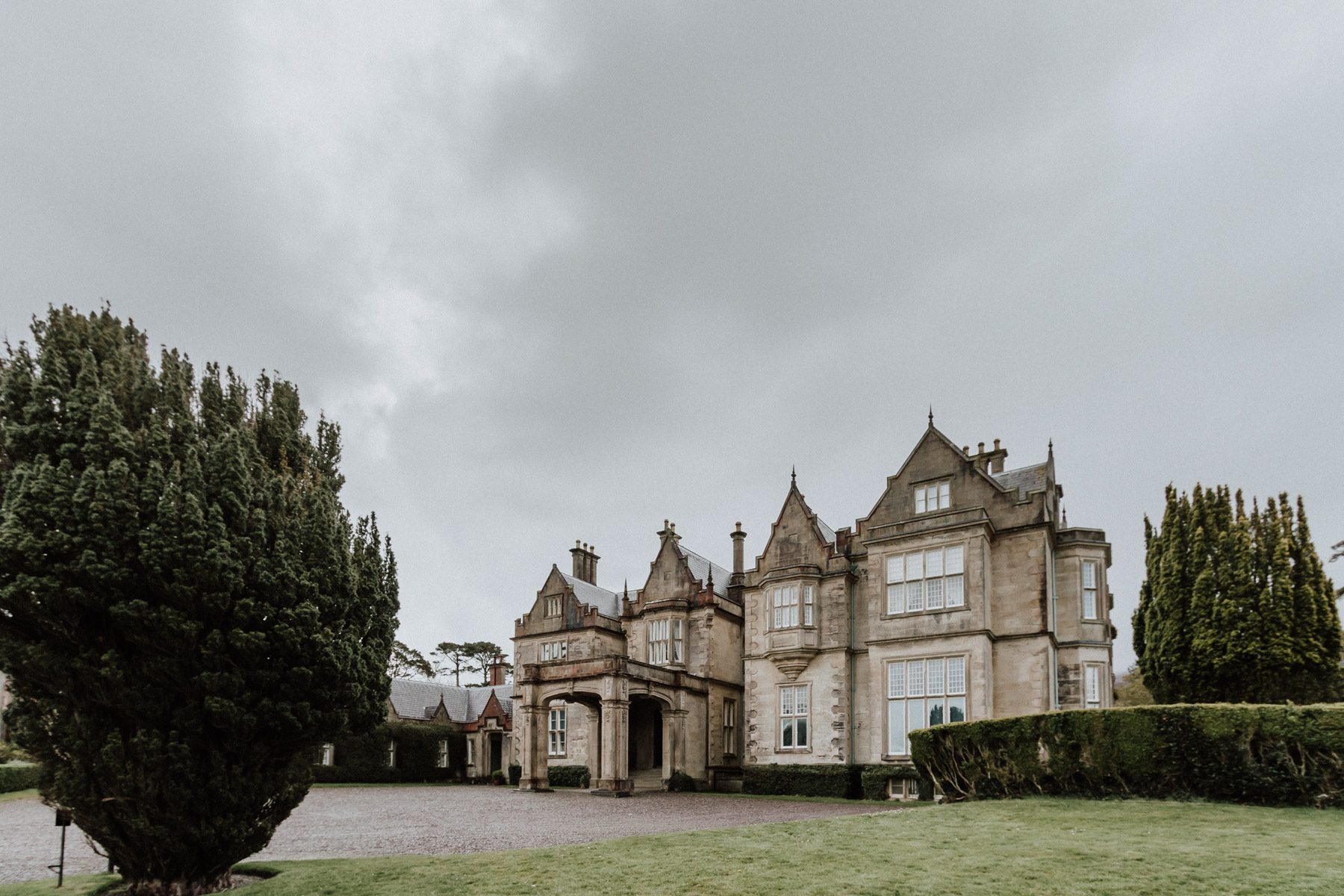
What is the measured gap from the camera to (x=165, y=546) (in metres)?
10.8

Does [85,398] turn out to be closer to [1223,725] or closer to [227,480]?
[227,480]

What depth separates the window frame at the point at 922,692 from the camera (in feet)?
91.3

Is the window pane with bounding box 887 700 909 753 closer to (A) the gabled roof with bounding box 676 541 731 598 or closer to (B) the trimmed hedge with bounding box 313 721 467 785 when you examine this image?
(A) the gabled roof with bounding box 676 541 731 598

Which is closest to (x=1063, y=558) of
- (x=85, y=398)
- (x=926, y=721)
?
(x=926, y=721)

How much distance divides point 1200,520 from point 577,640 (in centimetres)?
2805

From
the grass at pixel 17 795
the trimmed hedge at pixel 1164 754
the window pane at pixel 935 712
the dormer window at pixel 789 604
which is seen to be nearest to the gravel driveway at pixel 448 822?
the grass at pixel 17 795

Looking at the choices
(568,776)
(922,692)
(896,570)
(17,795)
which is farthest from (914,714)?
(17,795)

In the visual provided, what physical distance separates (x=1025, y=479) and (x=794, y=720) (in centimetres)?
1295

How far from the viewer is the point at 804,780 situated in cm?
3114

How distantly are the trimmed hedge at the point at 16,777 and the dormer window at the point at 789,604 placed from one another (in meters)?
33.0

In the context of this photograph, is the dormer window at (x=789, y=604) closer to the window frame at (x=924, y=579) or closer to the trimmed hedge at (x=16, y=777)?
the window frame at (x=924, y=579)

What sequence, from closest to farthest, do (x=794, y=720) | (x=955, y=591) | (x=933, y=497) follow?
(x=955, y=591)
(x=933, y=497)
(x=794, y=720)

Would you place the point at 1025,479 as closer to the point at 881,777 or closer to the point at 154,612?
the point at 881,777

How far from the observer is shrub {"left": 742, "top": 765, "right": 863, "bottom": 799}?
99.3 feet
